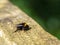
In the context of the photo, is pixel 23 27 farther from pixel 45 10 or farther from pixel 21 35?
pixel 45 10

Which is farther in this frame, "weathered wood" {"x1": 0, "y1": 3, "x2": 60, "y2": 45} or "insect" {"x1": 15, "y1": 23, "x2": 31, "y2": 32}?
"insect" {"x1": 15, "y1": 23, "x2": 31, "y2": 32}

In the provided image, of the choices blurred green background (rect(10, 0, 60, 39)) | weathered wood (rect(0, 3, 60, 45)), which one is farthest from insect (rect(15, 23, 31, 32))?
blurred green background (rect(10, 0, 60, 39))

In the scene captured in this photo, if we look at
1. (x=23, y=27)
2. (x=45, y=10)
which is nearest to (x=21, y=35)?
(x=23, y=27)

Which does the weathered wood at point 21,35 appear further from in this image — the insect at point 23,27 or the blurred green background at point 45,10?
the blurred green background at point 45,10

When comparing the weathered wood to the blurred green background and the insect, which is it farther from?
the blurred green background

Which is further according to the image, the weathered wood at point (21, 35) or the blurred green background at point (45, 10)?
the blurred green background at point (45, 10)

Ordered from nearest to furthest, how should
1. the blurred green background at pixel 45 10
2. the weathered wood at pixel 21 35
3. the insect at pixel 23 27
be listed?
1. the weathered wood at pixel 21 35
2. the insect at pixel 23 27
3. the blurred green background at pixel 45 10

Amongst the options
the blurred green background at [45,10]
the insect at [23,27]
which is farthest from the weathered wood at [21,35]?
the blurred green background at [45,10]

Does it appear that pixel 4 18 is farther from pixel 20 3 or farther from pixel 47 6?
pixel 47 6

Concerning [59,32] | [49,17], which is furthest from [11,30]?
[49,17]
